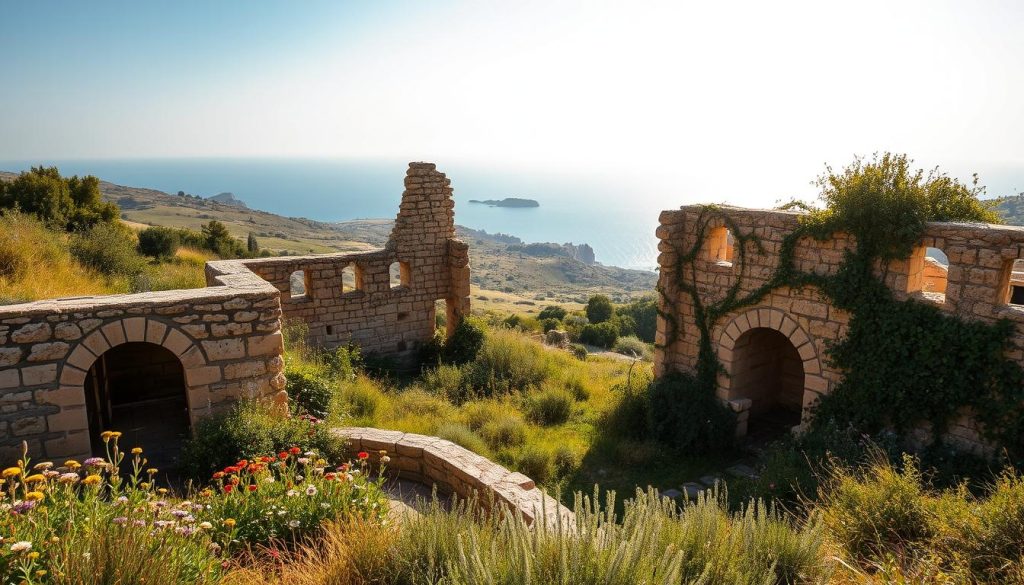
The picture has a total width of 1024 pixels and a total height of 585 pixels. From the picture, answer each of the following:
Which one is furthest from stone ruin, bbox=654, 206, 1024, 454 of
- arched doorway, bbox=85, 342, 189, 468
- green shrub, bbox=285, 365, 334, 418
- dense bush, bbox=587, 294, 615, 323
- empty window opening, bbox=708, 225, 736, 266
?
dense bush, bbox=587, 294, 615, 323

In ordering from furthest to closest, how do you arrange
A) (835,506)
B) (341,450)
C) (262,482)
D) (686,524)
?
(341,450), (835,506), (262,482), (686,524)

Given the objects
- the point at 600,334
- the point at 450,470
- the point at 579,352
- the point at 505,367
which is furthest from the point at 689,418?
the point at 600,334

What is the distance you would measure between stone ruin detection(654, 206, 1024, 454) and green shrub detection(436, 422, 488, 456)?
3.70 meters

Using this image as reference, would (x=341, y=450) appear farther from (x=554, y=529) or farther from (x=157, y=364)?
(x=157, y=364)

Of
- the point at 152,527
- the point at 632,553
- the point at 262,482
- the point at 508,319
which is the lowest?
the point at 508,319

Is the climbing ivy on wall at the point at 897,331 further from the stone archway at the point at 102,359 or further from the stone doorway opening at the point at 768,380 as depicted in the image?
the stone archway at the point at 102,359

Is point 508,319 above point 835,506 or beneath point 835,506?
beneath

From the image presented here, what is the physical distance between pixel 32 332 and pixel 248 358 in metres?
2.01

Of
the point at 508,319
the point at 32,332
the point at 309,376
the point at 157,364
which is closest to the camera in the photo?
the point at 32,332

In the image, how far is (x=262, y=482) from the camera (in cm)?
513

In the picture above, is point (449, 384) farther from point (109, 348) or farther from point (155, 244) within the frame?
point (155, 244)

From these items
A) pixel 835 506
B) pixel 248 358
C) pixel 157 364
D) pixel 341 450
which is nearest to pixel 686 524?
pixel 835 506

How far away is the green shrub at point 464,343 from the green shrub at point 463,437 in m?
4.39

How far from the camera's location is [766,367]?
11.1m
